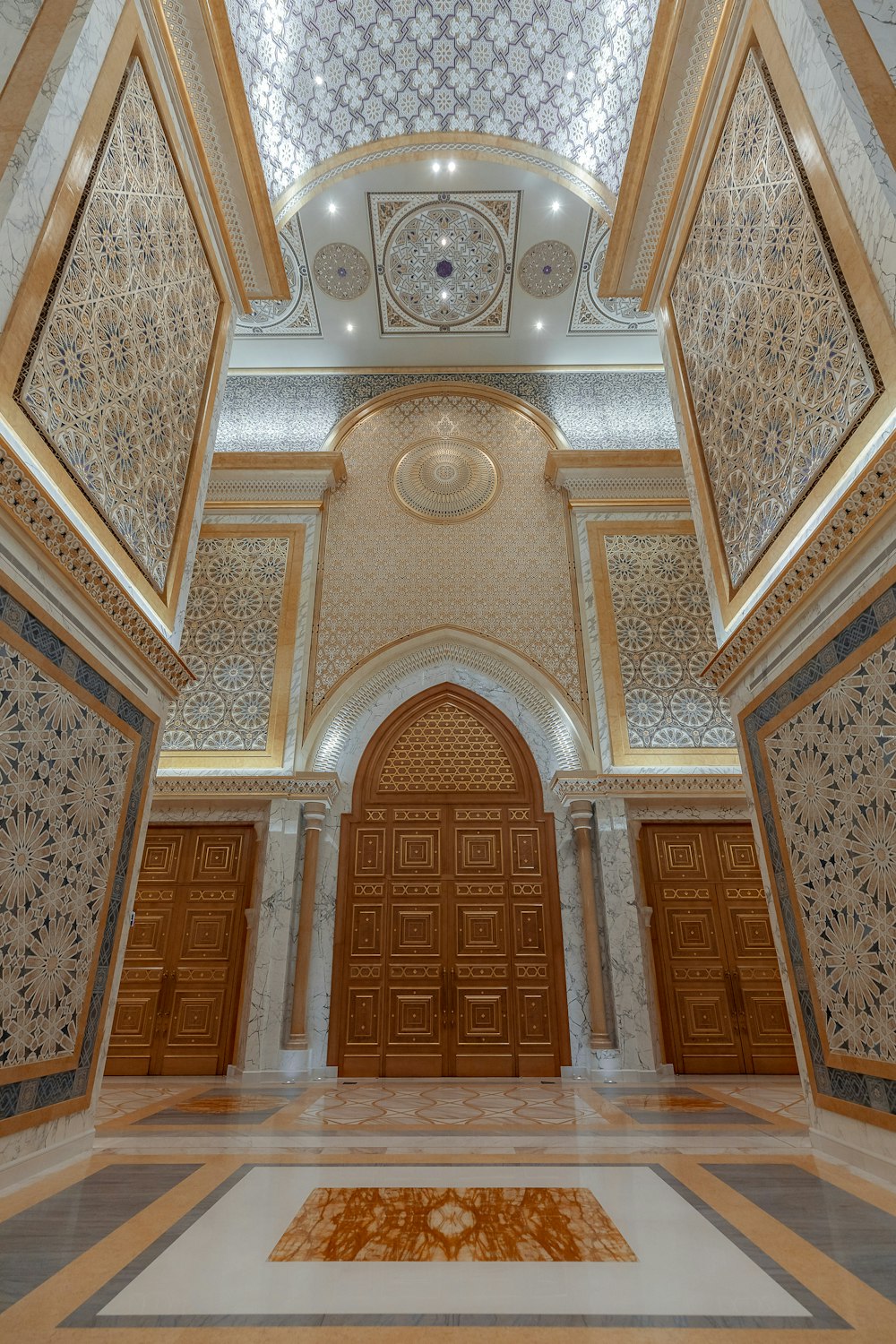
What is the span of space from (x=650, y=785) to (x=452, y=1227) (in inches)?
137

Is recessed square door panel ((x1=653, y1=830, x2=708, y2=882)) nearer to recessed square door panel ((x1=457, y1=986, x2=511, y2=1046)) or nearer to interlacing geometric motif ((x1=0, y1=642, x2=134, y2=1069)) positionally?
recessed square door panel ((x1=457, y1=986, x2=511, y2=1046))

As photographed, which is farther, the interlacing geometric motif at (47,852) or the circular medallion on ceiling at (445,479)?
the circular medallion on ceiling at (445,479)

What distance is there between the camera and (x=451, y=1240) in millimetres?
1250

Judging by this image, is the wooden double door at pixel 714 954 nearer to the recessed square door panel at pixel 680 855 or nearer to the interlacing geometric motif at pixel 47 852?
the recessed square door panel at pixel 680 855

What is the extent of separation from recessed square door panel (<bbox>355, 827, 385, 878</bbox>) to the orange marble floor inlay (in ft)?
10.3

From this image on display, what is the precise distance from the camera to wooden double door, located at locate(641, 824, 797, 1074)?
4.25m

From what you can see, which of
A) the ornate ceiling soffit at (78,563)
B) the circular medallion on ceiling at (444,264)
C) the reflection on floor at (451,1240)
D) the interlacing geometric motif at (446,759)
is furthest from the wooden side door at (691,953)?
the circular medallion on ceiling at (444,264)

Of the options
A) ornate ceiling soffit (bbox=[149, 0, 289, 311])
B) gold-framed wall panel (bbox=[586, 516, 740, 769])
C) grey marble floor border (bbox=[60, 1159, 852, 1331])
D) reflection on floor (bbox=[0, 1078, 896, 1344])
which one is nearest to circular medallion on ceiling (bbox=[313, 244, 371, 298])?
ornate ceiling soffit (bbox=[149, 0, 289, 311])

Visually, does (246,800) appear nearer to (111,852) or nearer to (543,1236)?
(111,852)

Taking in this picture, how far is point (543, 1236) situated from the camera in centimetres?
126

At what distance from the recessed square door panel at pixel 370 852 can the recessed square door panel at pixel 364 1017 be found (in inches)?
27.2

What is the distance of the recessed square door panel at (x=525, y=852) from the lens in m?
4.71

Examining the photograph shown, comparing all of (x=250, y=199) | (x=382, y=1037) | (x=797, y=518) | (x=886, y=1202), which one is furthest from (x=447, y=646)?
(x=886, y=1202)

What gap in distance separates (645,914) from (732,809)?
908 mm
